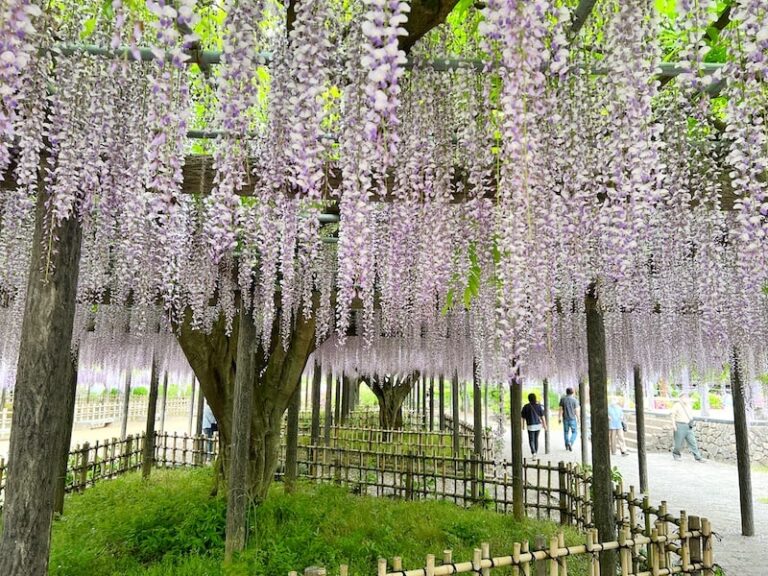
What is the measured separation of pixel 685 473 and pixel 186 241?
35.7 feet

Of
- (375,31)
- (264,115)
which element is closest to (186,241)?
(264,115)

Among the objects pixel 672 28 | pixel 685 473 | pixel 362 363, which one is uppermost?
pixel 672 28

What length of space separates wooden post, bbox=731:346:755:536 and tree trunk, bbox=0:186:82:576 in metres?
7.10

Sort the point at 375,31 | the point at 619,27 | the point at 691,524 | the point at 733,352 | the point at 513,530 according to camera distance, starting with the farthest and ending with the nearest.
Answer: the point at 733,352 < the point at 513,530 < the point at 691,524 < the point at 619,27 < the point at 375,31

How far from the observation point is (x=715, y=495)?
28.9ft

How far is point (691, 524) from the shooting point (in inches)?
146

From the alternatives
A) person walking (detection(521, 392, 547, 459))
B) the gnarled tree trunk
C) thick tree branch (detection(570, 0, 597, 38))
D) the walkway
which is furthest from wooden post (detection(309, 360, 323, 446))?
thick tree branch (detection(570, 0, 597, 38))

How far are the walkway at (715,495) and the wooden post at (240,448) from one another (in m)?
4.62

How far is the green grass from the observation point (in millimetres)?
4977

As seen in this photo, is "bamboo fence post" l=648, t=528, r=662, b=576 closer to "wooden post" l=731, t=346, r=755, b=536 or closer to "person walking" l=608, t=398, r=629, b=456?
"wooden post" l=731, t=346, r=755, b=536

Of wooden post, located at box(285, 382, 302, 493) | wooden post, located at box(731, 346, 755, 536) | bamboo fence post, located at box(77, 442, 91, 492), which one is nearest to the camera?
wooden post, located at box(731, 346, 755, 536)

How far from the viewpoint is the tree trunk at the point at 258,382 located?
20.4ft

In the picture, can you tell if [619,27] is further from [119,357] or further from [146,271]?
[119,357]

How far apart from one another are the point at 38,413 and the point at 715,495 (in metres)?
9.72
